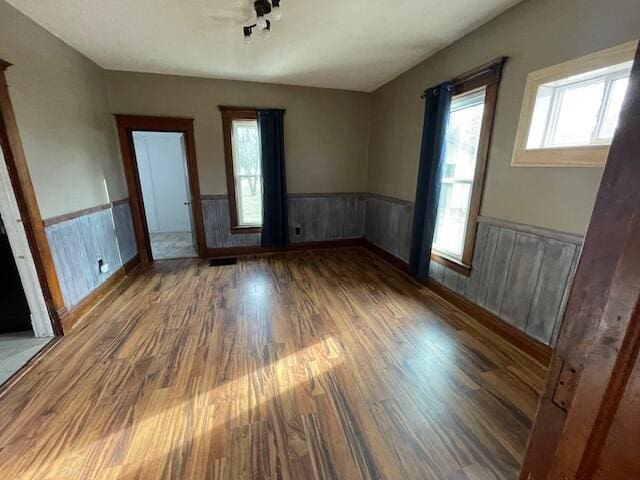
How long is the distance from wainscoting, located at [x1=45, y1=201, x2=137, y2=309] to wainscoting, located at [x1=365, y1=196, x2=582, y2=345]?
3.54m

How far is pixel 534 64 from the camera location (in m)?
1.88

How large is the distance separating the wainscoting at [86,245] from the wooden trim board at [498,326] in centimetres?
348

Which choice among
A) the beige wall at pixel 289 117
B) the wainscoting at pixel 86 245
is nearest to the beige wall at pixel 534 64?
the beige wall at pixel 289 117

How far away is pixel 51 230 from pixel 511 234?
3686 millimetres

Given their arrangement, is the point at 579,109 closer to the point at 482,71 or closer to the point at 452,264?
the point at 482,71

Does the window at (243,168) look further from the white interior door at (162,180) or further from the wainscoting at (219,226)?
the white interior door at (162,180)

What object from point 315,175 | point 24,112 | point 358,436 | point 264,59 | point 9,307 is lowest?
point 358,436

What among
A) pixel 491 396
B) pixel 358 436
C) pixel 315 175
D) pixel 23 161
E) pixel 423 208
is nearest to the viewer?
pixel 358 436

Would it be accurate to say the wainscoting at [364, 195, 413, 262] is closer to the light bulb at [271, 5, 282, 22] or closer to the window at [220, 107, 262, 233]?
the window at [220, 107, 262, 233]

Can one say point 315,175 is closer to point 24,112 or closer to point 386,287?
point 386,287

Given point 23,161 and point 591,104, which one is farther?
point 23,161

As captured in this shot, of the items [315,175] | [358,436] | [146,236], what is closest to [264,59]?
[315,175]

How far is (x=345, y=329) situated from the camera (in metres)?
2.32

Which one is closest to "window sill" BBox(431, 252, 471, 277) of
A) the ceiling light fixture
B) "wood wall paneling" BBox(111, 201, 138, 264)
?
the ceiling light fixture
